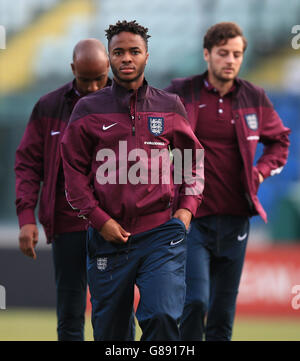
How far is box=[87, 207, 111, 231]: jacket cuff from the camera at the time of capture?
363 centimetres

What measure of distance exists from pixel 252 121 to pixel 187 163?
103 cm

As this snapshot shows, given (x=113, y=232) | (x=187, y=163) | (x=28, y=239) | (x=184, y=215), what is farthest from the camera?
(x=28, y=239)

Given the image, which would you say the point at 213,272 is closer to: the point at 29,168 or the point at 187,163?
the point at 187,163

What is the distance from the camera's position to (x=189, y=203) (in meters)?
3.90

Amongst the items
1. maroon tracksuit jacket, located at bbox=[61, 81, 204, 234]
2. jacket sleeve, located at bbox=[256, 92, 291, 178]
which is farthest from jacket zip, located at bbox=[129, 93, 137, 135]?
jacket sleeve, located at bbox=[256, 92, 291, 178]

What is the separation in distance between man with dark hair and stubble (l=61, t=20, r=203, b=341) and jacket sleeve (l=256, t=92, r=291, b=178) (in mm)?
1315

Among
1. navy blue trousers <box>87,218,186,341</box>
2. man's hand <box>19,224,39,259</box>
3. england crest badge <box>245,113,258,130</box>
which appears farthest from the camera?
england crest badge <box>245,113,258,130</box>

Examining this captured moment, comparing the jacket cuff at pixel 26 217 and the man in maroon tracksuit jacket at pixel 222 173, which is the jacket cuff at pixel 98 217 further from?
the man in maroon tracksuit jacket at pixel 222 173

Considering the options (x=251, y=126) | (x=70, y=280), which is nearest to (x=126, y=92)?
(x=251, y=126)

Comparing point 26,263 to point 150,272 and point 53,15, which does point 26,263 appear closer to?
point 150,272

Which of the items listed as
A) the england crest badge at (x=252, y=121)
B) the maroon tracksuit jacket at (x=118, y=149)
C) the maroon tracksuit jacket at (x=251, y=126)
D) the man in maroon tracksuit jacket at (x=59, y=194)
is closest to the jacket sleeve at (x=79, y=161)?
the maroon tracksuit jacket at (x=118, y=149)

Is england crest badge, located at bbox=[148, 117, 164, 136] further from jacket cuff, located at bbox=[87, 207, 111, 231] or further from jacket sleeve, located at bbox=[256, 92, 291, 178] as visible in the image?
jacket sleeve, located at bbox=[256, 92, 291, 178]

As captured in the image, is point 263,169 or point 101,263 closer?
point 101,263
